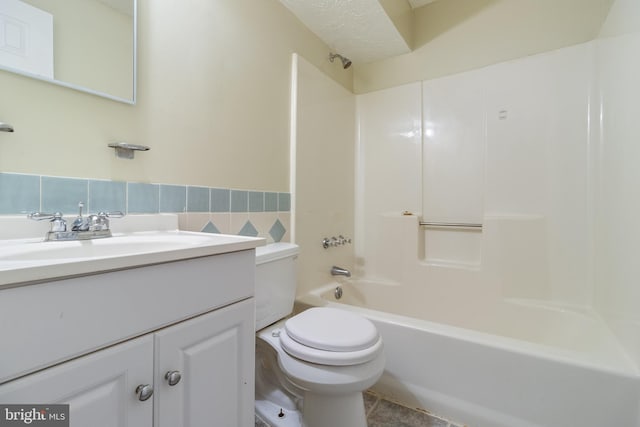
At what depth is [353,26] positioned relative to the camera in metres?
1.85

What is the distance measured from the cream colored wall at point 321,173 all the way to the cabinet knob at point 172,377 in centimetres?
112

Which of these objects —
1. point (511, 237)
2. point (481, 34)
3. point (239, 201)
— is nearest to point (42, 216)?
point (239, 201)

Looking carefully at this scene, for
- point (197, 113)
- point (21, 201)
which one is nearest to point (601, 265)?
point (197, 113)

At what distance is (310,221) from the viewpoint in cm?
189

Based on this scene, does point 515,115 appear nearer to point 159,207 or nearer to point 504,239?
point 504,239

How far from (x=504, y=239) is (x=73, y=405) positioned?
6.72ft

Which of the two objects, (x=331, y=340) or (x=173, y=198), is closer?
(x=331, y=340)

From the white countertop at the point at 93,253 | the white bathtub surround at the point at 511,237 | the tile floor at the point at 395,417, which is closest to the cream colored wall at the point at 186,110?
the white countertop at the point at 93,253

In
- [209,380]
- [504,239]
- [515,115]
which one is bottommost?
[209,380]

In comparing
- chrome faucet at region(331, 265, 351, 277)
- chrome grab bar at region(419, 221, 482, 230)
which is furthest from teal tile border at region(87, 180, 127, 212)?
chrome grab bar at region(419, 221, 482, 230)

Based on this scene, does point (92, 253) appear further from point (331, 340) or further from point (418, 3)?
point (418, 3)

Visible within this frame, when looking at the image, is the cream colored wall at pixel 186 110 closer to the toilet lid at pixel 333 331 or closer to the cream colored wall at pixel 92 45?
the cream colored wall at pixel 92 45

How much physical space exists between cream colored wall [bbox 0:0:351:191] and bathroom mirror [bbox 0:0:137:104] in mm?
37

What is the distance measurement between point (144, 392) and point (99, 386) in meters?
0.09
